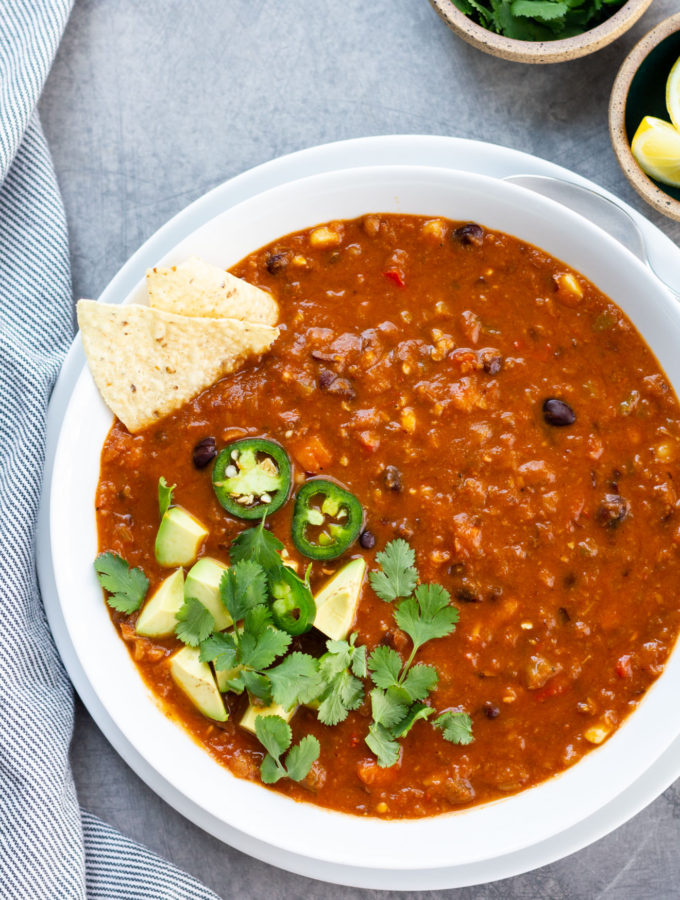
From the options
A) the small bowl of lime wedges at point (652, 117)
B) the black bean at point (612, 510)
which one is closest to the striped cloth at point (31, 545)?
the black bean at point (612, 510)

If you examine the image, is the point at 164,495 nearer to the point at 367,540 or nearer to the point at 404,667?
the point at 367,540

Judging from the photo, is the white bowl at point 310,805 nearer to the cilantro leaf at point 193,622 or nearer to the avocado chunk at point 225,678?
the avocado chunk at point 225,678

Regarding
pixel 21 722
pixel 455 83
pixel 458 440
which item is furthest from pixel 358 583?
pixel 455 83

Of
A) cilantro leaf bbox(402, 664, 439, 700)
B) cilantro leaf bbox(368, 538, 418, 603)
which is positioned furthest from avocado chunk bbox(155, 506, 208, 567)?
cilantro leaf bbox(402, 664, 439, 700)

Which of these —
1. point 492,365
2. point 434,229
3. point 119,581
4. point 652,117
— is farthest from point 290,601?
point 652,117

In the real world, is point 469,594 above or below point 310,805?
above
